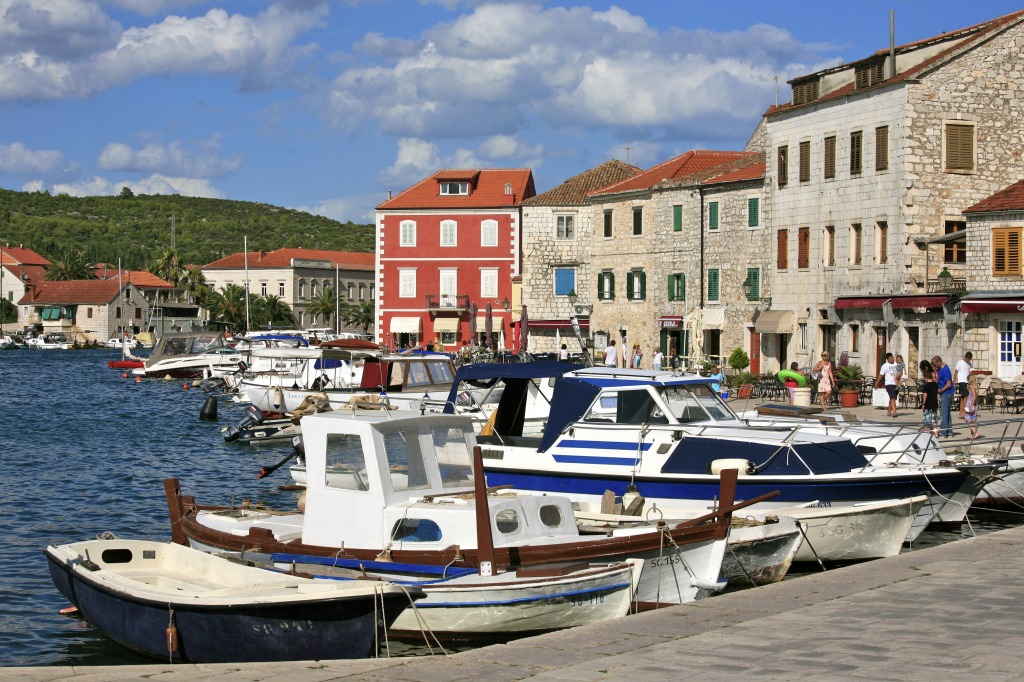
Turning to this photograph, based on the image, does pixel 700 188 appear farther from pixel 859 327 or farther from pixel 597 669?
pixel 597 669

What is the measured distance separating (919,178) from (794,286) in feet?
24.9

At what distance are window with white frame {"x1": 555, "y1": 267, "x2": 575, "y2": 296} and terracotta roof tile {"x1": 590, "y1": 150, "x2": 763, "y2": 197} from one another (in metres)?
5.43

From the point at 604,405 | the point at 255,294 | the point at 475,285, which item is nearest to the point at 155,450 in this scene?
the point at 604,405

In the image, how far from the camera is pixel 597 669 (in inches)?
417

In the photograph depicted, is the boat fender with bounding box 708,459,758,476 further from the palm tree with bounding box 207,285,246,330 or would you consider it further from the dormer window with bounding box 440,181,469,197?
the palm tree with bounding box 207,285,246,330

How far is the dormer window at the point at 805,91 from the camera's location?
46.6 meters

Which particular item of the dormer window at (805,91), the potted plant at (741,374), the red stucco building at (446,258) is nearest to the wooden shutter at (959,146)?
the dormer window at (805,91)

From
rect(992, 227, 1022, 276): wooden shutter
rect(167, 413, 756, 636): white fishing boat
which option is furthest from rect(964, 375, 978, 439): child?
rect(167, 413, 756, 636): white fishing boat

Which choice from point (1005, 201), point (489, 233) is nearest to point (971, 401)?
point (1005, 201)

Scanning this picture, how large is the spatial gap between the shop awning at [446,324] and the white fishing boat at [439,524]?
6660 centimetres

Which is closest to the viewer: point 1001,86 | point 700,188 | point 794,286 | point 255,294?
point 1001,86

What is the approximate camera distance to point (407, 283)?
83.3 meters

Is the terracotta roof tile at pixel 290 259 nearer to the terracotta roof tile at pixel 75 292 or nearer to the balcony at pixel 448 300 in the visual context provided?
the terracotta roof tile at pixel 75 292

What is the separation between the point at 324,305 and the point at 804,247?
95.3m
